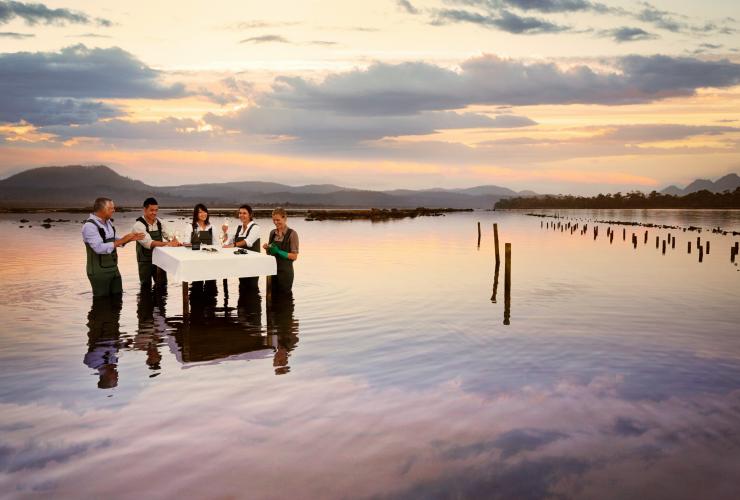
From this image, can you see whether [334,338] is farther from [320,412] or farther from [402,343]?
[320,412]

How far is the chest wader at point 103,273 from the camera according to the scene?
1322cm

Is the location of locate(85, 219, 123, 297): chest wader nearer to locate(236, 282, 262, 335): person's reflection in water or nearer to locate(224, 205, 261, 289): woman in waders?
locate(224, 205, 261, 289): woman in waders

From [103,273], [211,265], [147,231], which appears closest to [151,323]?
[103,273]

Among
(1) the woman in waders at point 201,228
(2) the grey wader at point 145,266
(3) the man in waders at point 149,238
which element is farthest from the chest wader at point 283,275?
(2) the grey wader at point 145,266

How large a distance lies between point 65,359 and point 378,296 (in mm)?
9452

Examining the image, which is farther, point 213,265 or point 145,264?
point 145,264

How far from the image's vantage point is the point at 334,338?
11359 mm

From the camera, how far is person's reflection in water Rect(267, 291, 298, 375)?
31.5 feet

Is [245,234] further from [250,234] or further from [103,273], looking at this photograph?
[103,273]

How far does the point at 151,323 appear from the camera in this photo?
40.4 ft

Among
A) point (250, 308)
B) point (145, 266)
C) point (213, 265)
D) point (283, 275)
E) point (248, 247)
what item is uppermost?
point (248, 247)

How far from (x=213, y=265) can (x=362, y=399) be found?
485cm

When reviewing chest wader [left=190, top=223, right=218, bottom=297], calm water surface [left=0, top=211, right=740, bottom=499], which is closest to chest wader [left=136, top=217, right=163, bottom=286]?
calm water surface [left=0, top=211, right=740, bottom=499]

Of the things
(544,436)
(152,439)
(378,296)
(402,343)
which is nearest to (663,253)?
(378,296)
